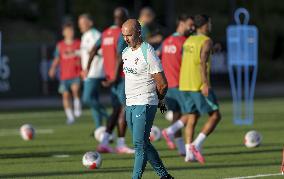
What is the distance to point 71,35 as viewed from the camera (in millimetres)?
26688

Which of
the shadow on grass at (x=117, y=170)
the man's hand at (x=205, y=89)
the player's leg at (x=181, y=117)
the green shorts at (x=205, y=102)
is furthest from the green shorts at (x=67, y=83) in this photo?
the shadow on grass at (x=117, y=170)

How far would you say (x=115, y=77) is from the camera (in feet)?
60.2

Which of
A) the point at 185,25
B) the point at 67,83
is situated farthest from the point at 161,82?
the point at 67,83

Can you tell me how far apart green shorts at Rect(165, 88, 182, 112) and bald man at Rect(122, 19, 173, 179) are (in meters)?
5.03

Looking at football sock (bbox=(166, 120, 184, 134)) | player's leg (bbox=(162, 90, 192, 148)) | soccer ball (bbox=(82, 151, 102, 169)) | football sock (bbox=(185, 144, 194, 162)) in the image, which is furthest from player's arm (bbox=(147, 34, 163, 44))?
soccer ball (bbox=(82, 151, 102, 169))

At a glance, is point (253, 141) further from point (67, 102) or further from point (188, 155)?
point (67, 102)

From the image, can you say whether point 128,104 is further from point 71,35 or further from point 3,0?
point 3,0

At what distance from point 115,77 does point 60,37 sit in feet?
59.3

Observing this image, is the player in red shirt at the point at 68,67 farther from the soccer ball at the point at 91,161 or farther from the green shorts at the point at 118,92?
the soccer ball at the point at 91,161

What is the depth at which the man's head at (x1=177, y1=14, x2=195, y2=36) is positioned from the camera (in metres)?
18.4

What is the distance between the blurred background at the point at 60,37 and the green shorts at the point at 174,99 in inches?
484

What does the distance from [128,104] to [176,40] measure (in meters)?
5.15

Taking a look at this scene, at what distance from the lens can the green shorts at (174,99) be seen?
19016 millimetres

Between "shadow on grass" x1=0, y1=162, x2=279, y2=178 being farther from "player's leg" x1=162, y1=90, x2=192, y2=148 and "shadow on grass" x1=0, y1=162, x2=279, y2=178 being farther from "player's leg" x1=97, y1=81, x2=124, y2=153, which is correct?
"player's leg" x1=97, y1=81, x2=124, y2=153
